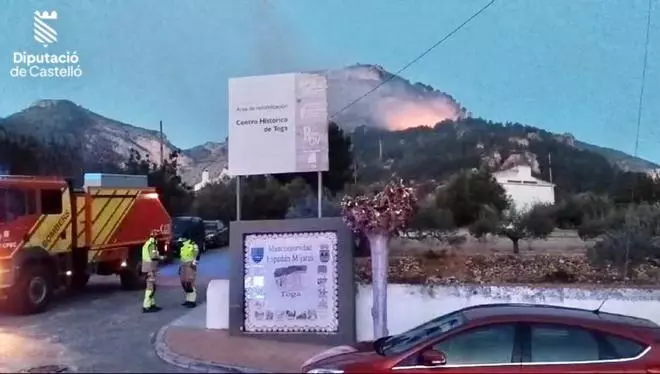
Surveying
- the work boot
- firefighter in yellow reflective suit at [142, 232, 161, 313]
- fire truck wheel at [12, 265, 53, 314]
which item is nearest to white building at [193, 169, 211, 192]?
firefighter in yellow reflective suit at [142, 232, 161, 313]

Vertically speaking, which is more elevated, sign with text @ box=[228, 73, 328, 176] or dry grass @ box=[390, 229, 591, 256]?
sign with text @ box=[228, 73, 328, 176]

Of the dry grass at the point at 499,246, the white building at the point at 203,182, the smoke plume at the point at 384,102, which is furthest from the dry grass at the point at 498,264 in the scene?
the white building at the point at 203,182

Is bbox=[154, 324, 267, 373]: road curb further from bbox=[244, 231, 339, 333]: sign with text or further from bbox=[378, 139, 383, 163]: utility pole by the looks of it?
bbox=[378, 139, 383, 163]: utility pole

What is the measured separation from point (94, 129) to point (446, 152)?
1221 cm

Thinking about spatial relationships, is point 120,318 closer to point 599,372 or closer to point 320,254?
point 320,254

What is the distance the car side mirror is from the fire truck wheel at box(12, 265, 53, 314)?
1120 cm

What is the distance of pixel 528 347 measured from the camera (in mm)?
6559

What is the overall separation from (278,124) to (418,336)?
6724 mm

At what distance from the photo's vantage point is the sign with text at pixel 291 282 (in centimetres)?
1233

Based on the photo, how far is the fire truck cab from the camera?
15.4m

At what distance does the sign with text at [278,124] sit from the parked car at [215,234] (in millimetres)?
12825

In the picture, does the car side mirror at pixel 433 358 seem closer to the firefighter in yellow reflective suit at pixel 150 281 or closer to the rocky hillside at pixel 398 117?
the firefighter in yellow reflective suit at pixel 150 281

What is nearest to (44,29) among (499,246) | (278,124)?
(278,124)

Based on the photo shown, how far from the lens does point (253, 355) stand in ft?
36.6
